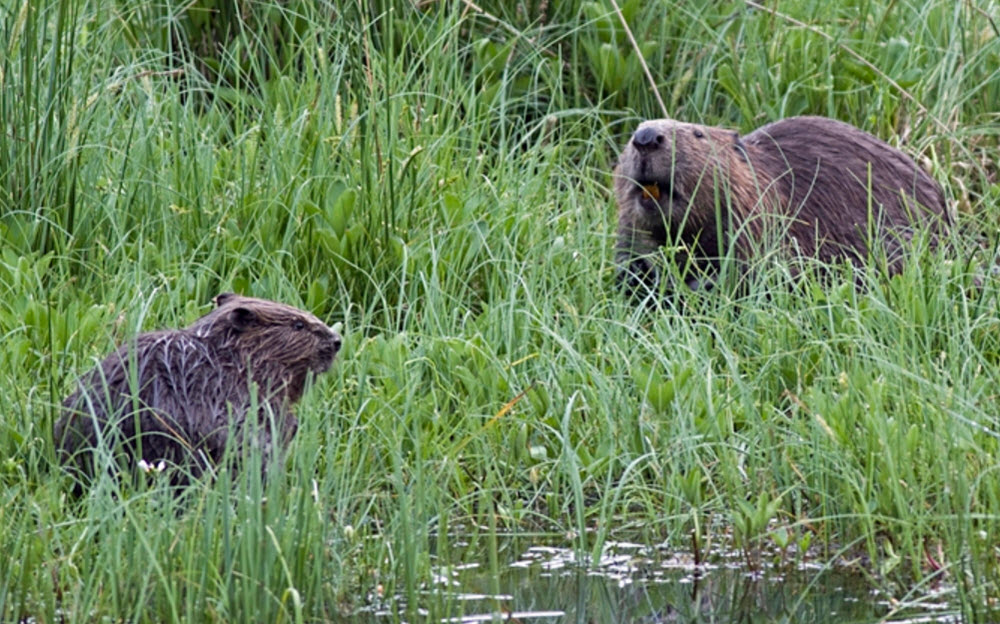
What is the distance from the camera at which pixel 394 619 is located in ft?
10.2

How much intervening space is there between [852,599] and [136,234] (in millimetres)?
2423

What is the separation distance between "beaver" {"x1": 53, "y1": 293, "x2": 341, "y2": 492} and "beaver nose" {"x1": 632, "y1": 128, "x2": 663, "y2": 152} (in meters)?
Answer: 1.38

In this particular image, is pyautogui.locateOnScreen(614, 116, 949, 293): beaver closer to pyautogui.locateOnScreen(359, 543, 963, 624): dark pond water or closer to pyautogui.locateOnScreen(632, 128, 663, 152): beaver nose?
pyautogui.locateOnScreen(632, 128, 663, 152): beaver nose

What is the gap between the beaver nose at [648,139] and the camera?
4.99 meters

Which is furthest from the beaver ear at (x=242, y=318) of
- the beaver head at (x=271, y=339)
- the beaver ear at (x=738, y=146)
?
the beaver ear at (x=738, y=146)

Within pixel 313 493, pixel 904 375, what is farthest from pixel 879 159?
pixel 313 493

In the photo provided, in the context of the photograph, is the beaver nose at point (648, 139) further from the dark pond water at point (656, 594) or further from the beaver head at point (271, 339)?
the dark pond water at point (656, 594)

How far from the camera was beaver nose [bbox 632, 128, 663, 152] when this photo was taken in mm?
4988

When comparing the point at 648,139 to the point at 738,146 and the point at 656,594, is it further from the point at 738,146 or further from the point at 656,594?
the point at 656,594

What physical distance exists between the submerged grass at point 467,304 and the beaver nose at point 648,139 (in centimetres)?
33

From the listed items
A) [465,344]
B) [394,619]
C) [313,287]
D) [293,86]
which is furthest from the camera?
[293,86]

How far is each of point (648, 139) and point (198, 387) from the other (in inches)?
70.5

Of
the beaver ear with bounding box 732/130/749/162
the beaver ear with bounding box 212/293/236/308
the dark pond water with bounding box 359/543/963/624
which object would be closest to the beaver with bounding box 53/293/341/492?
the beaver ear with bounding box 212/293/236/308

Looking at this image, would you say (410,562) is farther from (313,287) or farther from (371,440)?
(313,287)
